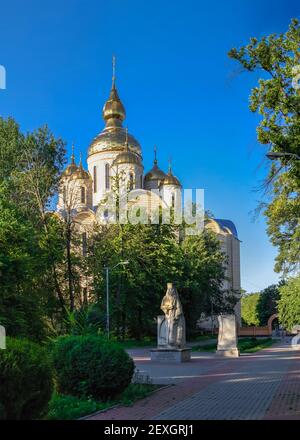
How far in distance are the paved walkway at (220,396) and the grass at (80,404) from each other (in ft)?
0.89

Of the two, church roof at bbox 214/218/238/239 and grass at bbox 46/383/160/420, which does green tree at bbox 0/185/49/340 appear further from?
church roof at bbox 214/218/238/239

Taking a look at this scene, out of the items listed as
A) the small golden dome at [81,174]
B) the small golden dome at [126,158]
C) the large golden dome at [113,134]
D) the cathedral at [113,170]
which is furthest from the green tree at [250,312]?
the small golden dome at [126,158]

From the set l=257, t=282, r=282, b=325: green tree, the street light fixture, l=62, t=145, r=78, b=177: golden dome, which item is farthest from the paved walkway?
l=257, t=282, r=282, b=325: green tree

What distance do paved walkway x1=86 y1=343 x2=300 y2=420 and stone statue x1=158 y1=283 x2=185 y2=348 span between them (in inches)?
162

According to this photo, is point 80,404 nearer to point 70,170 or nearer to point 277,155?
point 277,155

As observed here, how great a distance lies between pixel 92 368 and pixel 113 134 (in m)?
53.5

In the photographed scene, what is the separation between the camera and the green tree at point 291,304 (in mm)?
39600

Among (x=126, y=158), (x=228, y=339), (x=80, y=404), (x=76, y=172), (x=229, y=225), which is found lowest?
(x=228, y=339)

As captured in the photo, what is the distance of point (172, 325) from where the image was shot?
80.6 feet

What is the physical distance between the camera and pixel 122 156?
2355 inches

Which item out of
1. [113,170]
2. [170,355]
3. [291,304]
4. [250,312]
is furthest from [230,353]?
[250,312]

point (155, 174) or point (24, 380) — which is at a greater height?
point (155, 174)

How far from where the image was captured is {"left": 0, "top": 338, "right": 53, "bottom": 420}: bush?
7.82m
